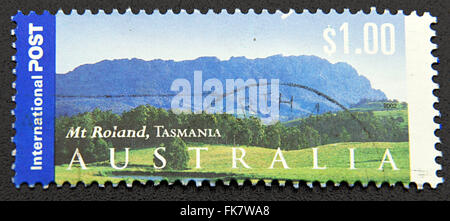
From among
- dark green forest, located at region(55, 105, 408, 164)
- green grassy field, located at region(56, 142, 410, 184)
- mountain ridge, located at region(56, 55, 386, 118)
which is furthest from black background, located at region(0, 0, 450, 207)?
mountain ridge, located at region(56, 55, 386, 118)

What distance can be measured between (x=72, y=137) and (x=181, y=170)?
2.28 ft

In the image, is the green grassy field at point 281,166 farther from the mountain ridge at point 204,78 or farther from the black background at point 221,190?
the mountain ridge at point 204,78

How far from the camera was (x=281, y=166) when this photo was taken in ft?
7.48

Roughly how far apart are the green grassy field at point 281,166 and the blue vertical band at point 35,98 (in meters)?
0.15

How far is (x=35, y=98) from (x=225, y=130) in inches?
46.0

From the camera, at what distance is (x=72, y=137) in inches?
91.0

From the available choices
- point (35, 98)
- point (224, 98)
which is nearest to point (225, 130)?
point (224, 98)

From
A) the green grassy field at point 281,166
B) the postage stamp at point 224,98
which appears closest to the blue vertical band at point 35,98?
the postage stamp at point 224,98

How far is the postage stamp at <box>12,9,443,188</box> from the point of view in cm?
228

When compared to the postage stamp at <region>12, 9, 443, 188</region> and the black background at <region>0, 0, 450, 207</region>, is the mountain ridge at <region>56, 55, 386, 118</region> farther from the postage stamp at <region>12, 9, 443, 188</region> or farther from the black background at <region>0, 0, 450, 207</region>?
A: the black background at <region>0, 0, 450, 207</region>

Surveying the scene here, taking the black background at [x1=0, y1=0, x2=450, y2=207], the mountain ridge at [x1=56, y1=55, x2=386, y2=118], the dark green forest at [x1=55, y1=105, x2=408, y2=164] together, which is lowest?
the black background at [x1=0, y1=0, x2=450, y2=207]

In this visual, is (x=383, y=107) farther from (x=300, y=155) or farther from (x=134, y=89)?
(x=134, y=89)

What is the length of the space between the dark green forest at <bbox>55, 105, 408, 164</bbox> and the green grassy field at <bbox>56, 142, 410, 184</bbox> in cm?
4
